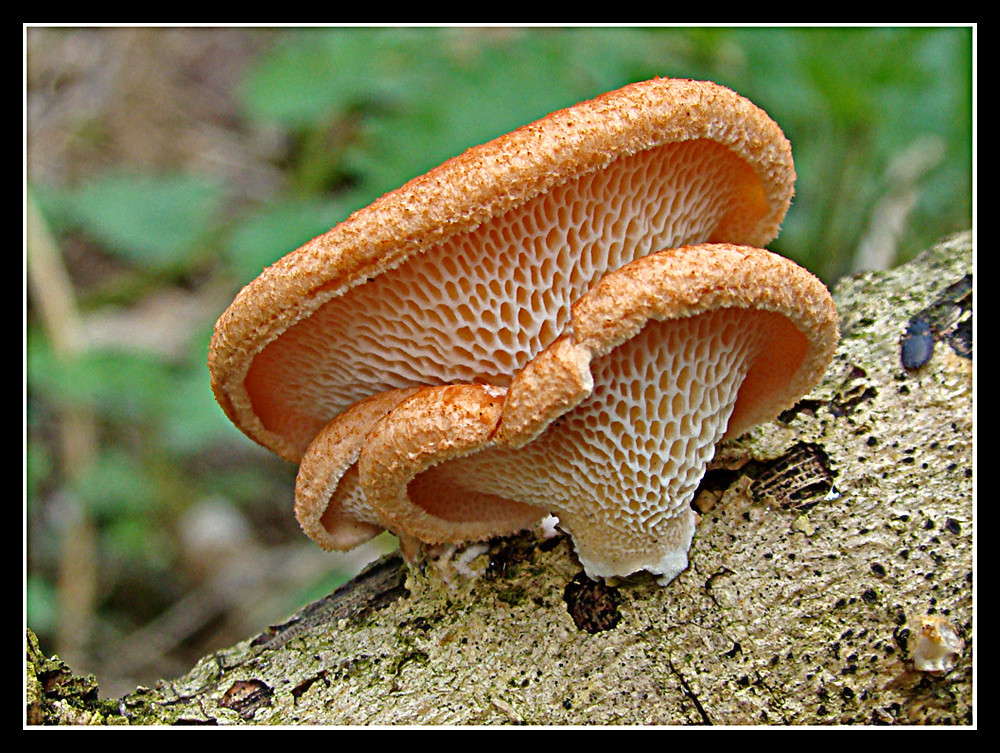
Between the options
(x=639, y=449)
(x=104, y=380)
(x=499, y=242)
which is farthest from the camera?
(x=104, y=380)

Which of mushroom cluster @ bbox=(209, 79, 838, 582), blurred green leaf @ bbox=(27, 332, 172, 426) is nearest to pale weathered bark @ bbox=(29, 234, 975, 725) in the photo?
mushroom cluster @ bbox=(209, 79, 838, 582)

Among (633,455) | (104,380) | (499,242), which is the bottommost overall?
(633,455)

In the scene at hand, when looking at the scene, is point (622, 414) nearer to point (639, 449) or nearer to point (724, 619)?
point (639, 449)

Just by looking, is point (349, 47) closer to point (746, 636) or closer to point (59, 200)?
point (59, 200)

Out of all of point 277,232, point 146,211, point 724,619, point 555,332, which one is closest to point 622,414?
point 555,332

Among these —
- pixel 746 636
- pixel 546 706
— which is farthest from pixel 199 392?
pixel 746 636
